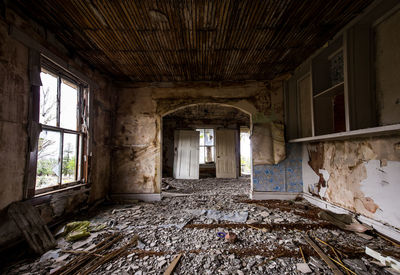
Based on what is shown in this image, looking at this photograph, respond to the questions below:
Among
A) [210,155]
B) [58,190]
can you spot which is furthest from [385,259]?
[210,155]

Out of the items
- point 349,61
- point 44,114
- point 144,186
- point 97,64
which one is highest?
point 97,64

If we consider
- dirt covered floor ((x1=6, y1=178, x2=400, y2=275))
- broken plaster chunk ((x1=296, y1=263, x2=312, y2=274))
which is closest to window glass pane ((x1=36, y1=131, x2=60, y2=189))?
dirt covered floor ((x1=6, y1=178, x2=400, y2=275))

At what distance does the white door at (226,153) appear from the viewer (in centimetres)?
765

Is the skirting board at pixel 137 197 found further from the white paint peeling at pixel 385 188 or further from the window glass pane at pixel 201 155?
the window glass pane at pixel 201 155

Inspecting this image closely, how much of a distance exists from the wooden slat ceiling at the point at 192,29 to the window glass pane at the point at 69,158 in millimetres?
1547

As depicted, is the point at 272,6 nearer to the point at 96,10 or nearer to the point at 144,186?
the point at 96,10

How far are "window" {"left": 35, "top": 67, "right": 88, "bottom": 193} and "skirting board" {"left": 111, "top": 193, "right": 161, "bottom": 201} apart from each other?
1.06m

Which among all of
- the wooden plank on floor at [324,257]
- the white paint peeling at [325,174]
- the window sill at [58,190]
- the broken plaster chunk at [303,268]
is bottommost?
the broken plaster chunk at [303,268]

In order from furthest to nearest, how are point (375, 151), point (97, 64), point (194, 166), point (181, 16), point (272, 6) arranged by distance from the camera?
1. point (194, 166)
2. point (97, 64)
3. point (375, 151)
4. point (181, 16)
5. point (272, 6)

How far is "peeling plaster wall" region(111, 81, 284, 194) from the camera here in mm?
4055

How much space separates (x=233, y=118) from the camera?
7844 millimetres

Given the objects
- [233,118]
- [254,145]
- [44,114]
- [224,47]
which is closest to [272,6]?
[224,47]

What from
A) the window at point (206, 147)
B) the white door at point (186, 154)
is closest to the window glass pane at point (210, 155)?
the window at point (206, 147)

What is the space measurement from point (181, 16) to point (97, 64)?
2.20 meters
